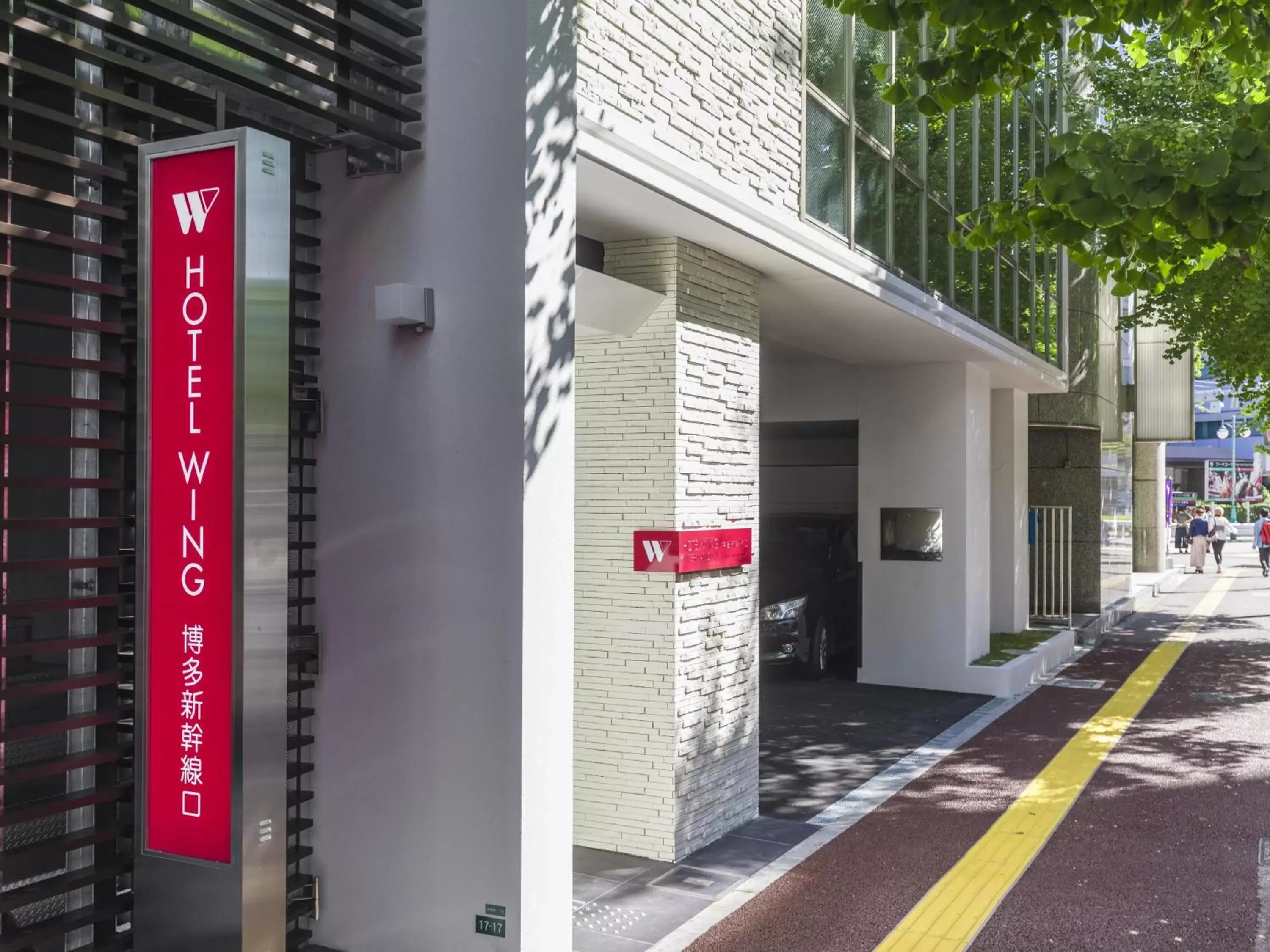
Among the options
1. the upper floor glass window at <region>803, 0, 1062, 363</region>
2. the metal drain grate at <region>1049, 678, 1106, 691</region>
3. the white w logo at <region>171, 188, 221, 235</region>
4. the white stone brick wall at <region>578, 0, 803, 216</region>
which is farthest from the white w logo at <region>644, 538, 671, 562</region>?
the metal drain grate at <region>1049, 678, 1106, 691</region>

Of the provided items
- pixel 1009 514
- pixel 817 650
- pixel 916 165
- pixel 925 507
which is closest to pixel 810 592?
pixel 817 650

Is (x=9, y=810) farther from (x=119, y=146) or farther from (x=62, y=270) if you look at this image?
(x=119, y=146)

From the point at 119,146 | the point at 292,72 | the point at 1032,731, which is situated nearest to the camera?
the point at 119,146

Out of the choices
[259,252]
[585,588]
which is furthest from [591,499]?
[259,252]

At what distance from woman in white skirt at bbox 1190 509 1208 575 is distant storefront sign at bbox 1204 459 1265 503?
41.3m

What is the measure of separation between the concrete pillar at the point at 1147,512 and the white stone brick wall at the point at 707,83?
93.7ft

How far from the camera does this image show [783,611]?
568 inches

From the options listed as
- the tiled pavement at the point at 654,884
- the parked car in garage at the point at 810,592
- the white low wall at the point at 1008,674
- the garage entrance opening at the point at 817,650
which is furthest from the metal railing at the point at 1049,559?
the tiled pavement at the point at 654,884

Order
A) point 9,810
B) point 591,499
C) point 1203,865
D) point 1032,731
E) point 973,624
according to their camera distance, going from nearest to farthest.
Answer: point 9,810 → point 1203,865 → point 591,499 → point 1032,731 → point 973,624

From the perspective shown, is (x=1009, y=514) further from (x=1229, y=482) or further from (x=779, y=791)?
(x=1229, y=482)

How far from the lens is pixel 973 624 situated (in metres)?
14.9

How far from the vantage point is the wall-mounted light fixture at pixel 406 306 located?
4906 mm

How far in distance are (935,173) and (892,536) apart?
4.98m

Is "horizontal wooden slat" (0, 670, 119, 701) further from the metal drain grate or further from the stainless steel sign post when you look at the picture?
the metal drain grate
